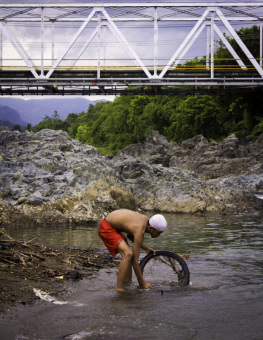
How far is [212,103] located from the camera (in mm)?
52531

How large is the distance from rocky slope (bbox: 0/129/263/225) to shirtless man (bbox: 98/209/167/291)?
7.39 m

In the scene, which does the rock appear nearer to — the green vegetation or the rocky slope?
the rocky slope

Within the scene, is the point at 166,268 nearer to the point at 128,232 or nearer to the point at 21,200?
the point at 128,232

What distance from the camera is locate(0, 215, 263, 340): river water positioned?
4746mm

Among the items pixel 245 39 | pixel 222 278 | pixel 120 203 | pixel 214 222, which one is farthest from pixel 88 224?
pixel 245 39

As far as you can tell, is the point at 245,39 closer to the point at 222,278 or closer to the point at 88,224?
the point at 88,224

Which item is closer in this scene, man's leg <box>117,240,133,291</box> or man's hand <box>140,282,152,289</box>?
man's leg <box>117,240,133,291</box>

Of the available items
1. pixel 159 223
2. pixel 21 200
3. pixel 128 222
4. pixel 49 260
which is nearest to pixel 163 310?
pixel 159 223

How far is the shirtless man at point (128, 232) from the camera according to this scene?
20.8ft

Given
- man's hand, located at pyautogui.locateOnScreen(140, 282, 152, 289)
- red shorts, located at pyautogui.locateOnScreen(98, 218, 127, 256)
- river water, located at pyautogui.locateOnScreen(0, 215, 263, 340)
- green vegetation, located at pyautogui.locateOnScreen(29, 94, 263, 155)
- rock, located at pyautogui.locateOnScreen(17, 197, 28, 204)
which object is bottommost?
river water, located at pyautogui.locateOnScreen(0, 215, 263, 340)

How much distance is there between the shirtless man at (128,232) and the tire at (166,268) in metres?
0.39

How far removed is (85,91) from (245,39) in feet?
62.2

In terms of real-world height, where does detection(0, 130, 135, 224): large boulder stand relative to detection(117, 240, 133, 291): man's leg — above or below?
above

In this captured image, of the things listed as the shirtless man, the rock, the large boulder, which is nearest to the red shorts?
the shirtless man
